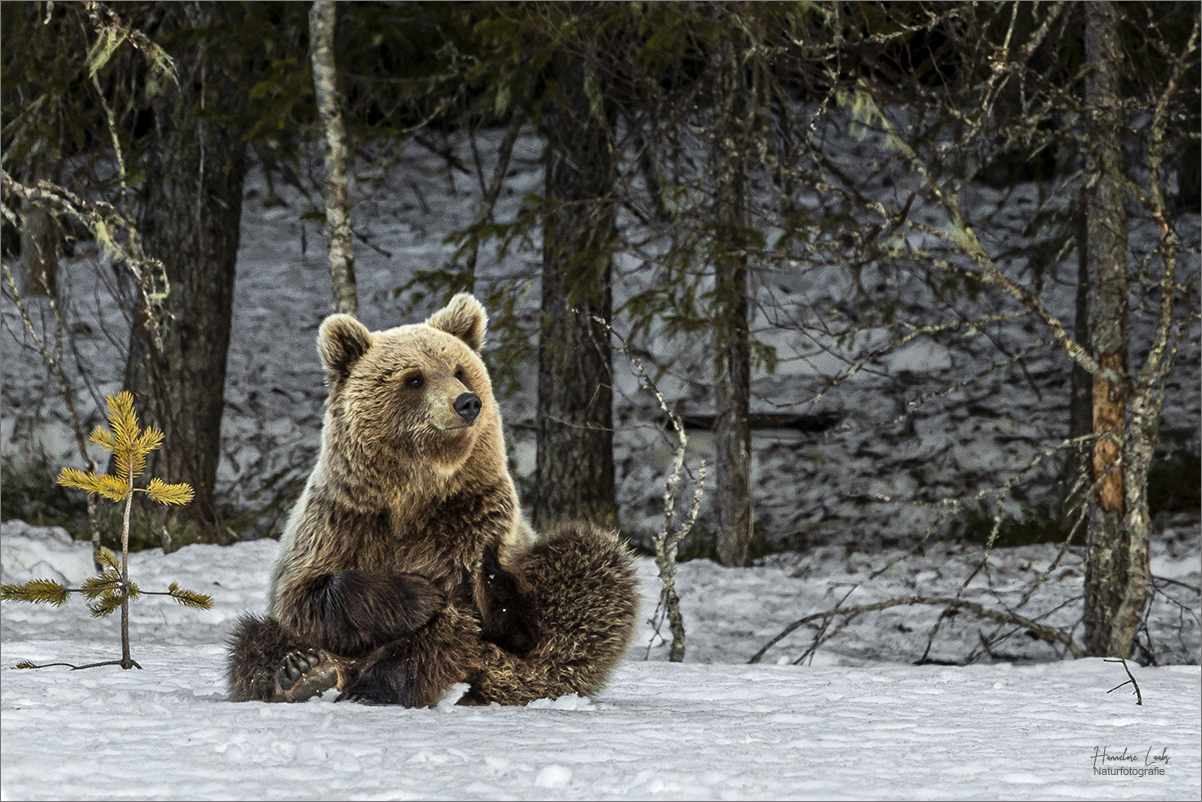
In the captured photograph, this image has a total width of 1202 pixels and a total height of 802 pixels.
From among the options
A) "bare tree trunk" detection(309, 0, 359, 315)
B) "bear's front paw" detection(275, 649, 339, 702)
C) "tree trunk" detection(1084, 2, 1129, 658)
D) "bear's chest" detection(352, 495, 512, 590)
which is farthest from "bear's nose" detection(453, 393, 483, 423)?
"tree trunk" detection(1084, 2, 1129, 658)

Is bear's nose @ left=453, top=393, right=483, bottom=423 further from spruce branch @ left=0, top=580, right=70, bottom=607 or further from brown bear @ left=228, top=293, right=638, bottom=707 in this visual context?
spruce branch @ left=0, top=580, right=70, bottom=607

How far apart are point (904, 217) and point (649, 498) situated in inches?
222

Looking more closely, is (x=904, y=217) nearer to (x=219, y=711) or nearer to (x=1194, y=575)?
(x=219, y=711)

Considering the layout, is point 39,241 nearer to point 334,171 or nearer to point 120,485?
point 334,171

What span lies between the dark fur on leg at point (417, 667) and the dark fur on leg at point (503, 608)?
138 mm

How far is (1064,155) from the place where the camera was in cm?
981

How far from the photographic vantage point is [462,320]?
3.48 m

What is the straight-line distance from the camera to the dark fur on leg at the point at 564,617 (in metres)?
3.15

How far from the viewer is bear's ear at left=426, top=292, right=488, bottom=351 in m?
3.48

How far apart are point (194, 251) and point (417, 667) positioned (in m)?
6.14

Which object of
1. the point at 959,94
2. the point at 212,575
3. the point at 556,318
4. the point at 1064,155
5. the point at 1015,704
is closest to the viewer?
the point at 1015,704

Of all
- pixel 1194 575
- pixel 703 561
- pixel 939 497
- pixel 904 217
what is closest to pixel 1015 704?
pixel 904 217

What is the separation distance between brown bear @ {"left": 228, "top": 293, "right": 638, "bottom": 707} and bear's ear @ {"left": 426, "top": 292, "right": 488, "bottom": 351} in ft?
0.53

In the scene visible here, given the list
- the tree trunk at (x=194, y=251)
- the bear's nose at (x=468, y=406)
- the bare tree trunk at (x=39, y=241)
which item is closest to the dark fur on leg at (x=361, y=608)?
the bear's nose at (x=468, y=406)
